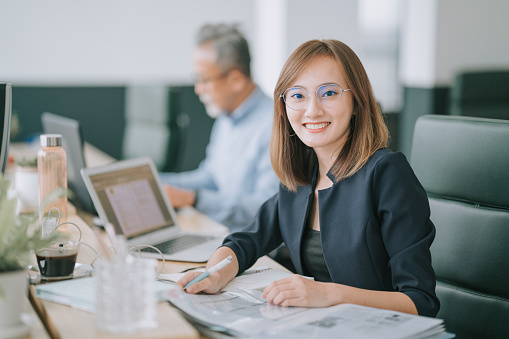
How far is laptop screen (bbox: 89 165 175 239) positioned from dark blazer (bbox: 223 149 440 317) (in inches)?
14.6

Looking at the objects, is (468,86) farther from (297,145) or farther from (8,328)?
(8,328)

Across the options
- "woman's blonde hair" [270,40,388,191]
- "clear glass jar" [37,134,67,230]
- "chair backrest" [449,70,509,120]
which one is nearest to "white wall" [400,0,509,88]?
"chair backrest" [449,70,509,120]

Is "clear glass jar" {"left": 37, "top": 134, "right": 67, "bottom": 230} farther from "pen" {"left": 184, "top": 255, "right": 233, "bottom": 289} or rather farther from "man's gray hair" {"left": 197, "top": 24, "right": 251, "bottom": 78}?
"man's gray hair" {"left": 197, "top": 24, "right": 251, "bottom": 78}

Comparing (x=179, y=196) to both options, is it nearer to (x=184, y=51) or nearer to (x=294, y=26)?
(x=294, y=26)

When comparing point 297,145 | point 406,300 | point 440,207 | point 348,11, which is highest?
point 348,11

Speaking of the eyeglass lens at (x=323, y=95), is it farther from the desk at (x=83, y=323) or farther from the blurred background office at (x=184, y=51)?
the blurred background office at (x=184, y=51)

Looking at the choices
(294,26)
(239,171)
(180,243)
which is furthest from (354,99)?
(294,26)

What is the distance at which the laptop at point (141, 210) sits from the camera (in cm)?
162

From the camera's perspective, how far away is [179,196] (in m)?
2.16

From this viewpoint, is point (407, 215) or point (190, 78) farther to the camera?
point (190, 78)

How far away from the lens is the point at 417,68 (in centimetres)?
441

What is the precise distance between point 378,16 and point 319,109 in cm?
395

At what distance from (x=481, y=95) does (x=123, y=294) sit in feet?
11.3

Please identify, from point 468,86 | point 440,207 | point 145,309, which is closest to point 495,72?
point 468,86
